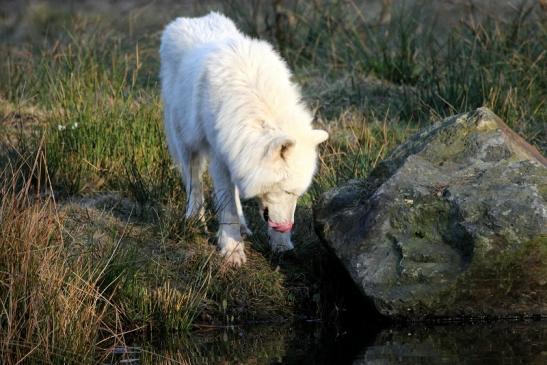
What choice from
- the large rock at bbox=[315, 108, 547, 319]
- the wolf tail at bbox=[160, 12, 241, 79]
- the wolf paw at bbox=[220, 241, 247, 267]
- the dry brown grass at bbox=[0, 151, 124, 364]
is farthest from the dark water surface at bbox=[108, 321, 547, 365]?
the wolf tail at bbox=[160, 12, 241, 79]

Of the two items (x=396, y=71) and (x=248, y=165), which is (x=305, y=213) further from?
(x=396, y=71)

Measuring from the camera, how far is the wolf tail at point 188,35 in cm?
825

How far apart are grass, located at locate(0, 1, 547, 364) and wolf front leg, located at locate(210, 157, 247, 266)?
105 millimetres

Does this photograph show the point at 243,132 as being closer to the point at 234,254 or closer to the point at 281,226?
the point at 281,226

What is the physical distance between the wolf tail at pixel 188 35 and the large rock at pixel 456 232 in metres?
1.95

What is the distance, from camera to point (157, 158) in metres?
9.10

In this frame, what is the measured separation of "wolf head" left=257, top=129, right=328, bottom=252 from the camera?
664 centimetres

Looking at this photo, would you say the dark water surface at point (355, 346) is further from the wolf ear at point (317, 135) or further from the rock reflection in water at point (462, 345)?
the wolf ear at point (317, 135)

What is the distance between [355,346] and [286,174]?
3.86 ft

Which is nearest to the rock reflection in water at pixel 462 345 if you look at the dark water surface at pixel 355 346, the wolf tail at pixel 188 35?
the dark water surface at pixel 355 346

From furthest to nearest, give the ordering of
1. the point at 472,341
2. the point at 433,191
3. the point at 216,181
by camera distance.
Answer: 1. the point at 216,181
2. the point at 433,191
3. the point at 472,341

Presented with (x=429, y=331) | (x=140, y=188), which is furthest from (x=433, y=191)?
(x=140, y=188)

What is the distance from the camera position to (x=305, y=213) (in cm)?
831

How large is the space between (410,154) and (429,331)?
4.13 ft
